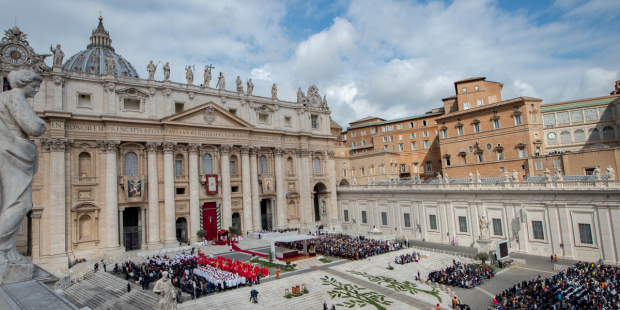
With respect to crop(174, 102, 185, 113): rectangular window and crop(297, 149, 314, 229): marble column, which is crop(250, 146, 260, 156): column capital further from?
crop(174, 102, 185, 113): rectangular window

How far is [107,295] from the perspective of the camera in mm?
24797

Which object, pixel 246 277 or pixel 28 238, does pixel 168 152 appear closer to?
pixel 28 238

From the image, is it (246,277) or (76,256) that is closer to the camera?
(246,277)

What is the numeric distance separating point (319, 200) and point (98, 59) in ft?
146

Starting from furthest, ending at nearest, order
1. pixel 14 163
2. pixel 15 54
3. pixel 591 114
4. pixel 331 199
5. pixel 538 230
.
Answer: pixel 331 199
pixel 591 114
pixel 15 54
pixel 538 230
pixel 14 163

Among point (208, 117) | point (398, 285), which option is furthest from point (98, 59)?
point (398, 285)

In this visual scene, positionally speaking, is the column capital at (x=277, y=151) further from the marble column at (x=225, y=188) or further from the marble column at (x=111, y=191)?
the marble column at (x=111, y=191)

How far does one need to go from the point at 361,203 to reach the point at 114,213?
3128 centimetres

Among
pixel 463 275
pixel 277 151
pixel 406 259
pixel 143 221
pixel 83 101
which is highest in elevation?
pixel 83 101

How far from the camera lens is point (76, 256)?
3562 cm

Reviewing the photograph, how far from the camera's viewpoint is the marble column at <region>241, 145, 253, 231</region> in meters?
46.7

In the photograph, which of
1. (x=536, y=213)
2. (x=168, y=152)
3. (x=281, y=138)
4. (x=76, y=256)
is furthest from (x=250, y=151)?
(x=536, y=213)

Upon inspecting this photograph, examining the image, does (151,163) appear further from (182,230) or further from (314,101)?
(314,101)

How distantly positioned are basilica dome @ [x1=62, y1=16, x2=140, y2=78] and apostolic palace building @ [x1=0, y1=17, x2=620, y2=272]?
1.06m
